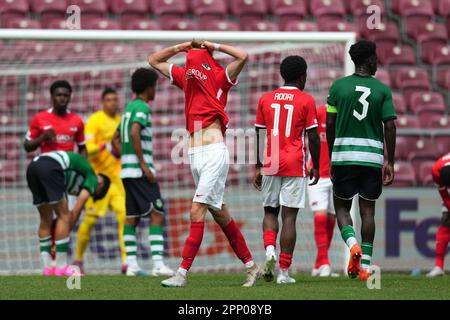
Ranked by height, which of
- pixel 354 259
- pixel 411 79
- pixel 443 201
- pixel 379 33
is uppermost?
pixel 379 33

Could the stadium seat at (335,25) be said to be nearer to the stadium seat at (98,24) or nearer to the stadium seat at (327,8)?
the stadium seat at (327,8)

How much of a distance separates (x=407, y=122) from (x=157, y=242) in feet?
16.5

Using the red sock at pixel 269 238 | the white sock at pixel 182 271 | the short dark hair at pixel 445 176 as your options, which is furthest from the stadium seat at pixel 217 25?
the white sock at pixel 182 271

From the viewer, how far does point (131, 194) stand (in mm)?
10227

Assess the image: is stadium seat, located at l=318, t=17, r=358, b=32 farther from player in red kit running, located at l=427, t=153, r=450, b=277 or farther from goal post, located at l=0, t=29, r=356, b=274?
player in red kit running, located at l=427, t=153, r=450, b=277

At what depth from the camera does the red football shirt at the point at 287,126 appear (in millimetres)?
8320

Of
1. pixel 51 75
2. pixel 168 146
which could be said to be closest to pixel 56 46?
pixel 51 75

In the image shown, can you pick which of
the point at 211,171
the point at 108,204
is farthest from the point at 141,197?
the point at 211,171

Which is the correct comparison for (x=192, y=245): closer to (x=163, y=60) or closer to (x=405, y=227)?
(x=163, y=60)

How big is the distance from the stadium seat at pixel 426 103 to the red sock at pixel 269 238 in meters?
6.39

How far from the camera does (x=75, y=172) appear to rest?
10.5 metres

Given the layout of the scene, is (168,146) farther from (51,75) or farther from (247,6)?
(247,6)

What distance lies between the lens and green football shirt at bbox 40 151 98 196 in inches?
396

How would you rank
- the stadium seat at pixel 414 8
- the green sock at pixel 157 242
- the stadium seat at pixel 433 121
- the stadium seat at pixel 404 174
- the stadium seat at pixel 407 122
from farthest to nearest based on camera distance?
the stadium seat at pixel 414 8, the stadium seat at pixel 433 121, the stadium seat at pixel 407 122, the stadium seat at pixel 404 174, the green sock at pixel 157 242
